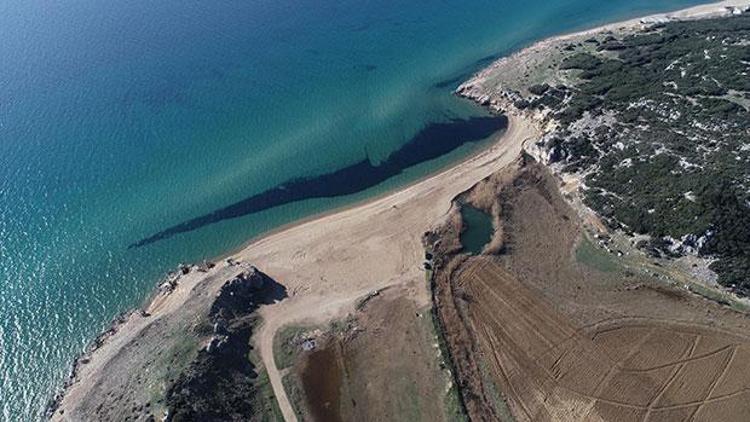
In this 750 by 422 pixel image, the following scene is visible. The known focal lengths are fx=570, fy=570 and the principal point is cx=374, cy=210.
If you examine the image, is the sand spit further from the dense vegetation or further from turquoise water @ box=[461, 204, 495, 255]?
the dense vegetation

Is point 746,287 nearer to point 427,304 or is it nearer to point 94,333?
point 427,304

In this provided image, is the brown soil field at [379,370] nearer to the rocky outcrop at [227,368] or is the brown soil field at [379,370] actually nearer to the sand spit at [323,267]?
the sand spit at [323,267]

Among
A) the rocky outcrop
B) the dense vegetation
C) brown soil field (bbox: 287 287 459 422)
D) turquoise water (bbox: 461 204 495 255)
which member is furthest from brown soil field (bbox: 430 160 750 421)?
the rocky outcrop

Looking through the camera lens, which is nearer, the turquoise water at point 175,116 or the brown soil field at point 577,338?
the brown soil field at point 577,338

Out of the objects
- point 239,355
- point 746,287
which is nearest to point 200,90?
point 239,355

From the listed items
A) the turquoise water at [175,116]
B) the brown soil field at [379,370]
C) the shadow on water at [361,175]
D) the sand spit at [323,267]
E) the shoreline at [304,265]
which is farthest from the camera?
the shadow on water at [361,175]

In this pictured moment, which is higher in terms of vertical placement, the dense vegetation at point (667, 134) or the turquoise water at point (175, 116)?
the turquoise water at point (175, 116)

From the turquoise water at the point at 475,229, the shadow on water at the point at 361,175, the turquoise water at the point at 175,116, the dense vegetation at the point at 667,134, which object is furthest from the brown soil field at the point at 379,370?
the dense vegetation at the point at 667,134
